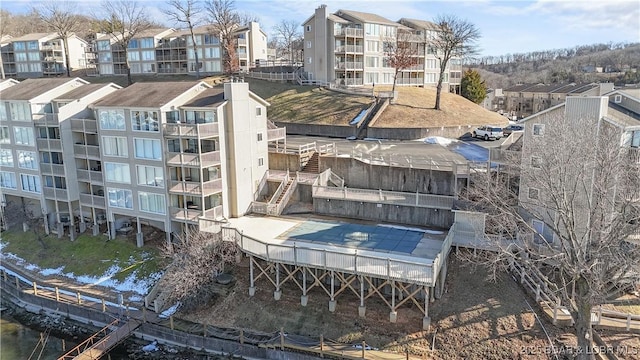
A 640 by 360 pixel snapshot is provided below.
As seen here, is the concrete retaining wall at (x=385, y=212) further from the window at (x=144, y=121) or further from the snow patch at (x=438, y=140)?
the snow patch at (x=438, y=140)

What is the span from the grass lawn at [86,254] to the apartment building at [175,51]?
40.5 meters

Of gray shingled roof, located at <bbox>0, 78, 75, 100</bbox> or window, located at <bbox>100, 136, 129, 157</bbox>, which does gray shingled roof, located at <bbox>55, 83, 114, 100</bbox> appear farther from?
window, located at <bbox>100, 136, 129, 157</bbox>

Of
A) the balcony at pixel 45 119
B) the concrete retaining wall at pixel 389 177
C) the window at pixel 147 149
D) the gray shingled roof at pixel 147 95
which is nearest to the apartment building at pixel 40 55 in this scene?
the balcony at pixel 45 119

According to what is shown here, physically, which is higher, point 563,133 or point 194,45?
point 194,45

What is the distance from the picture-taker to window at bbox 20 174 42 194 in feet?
123

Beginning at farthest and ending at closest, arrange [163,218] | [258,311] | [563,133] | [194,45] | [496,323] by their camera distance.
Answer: [194,45] → [163,218] → [258,311] → [496,323] → [563,133]

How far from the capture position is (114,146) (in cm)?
3281

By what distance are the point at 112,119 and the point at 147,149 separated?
3.72m

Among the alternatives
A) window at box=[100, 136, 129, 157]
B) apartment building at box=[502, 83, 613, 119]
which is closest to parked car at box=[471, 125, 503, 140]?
apartment building at box=[502, 83, 613, 119]

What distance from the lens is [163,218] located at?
31812mm

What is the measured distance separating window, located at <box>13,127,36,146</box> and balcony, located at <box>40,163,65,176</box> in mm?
2089

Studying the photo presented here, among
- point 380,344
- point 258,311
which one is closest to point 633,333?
point 380,344

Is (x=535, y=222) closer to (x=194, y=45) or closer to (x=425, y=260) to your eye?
(x=425, y=260)

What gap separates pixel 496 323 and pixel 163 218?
21.5 m
